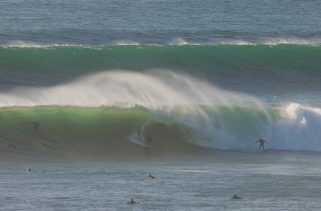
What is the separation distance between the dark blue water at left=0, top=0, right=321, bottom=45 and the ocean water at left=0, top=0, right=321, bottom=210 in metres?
0.11

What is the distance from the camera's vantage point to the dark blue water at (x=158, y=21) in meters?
49.7

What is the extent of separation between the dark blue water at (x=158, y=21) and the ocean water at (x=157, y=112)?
110 mm

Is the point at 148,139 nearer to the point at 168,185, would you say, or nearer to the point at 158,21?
the point at 168,185

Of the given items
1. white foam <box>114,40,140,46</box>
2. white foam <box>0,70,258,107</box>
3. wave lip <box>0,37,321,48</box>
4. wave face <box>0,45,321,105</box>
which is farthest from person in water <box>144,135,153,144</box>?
white foam <box>114,40,140,46</box>

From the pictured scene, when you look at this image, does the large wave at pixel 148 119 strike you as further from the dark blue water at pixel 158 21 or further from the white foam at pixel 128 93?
the dark blue water at pixel 158 21

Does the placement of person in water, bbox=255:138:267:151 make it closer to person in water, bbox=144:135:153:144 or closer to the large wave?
the large wave

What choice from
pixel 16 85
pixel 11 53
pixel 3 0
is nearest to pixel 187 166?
pixel 16 85

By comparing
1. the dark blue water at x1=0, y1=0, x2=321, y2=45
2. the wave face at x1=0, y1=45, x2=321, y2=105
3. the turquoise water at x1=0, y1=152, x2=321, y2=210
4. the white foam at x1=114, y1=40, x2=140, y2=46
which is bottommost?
the turquoise water at x1=0, y1=152, x2=321, y2=210

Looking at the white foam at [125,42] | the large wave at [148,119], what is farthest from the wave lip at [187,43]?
the large wave at [148,119]

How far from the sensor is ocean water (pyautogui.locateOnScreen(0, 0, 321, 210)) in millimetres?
27375

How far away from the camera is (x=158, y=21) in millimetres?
54656

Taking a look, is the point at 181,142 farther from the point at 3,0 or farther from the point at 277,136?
the point at 3,0

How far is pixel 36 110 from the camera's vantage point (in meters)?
34.7

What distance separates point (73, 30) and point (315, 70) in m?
9.18
